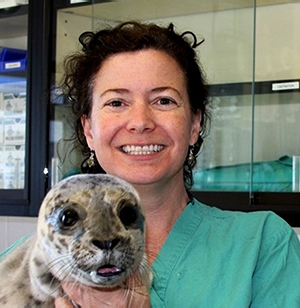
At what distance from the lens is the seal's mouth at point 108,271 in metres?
0.87

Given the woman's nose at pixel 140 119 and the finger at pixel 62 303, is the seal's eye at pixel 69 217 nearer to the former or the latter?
the finger at pixel 62 303

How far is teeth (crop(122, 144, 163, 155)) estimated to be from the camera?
1.20 metres

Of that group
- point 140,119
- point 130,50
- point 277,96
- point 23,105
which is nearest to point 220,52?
point 277,96

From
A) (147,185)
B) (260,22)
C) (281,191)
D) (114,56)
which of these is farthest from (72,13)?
(147,185)

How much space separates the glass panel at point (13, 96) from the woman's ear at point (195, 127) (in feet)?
3.43

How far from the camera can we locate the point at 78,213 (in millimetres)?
877

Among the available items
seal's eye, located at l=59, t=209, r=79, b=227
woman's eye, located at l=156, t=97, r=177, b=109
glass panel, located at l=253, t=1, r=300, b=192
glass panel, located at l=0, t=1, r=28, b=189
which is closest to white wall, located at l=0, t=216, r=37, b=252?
glass panel, located at l=0, t=1, r=28, b=189

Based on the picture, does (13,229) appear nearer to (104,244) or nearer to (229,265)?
(229,265)

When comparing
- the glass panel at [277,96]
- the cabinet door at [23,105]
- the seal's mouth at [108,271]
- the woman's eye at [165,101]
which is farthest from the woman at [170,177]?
the cabinet door at [23,105]

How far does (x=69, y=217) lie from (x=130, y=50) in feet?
1.52

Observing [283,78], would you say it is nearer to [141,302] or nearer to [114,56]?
[114,56]

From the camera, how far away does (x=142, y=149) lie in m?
1.20

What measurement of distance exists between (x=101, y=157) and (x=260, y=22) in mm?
918

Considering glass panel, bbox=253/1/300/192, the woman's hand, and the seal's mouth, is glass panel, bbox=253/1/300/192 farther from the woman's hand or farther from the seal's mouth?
the seal's mouth
